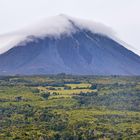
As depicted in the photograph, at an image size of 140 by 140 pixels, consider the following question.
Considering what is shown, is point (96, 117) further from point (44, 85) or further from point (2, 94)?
point (44, 85)

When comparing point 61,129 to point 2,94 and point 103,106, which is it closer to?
point 103,106

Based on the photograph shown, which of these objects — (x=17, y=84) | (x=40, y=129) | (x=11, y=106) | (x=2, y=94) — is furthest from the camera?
(x=17, y=84)

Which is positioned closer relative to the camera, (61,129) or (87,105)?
(61,129)

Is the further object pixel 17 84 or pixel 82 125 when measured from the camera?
pixel 17 84

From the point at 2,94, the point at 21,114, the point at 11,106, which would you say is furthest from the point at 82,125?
Result: the point at 2,94

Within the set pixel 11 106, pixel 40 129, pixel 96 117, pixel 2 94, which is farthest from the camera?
pixel 2 94

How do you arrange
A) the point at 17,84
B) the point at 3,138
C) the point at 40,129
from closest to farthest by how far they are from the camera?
the point at 3,138
the point at 40,129
the point at 17,84

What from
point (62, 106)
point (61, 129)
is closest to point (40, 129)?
point (61, 129)
